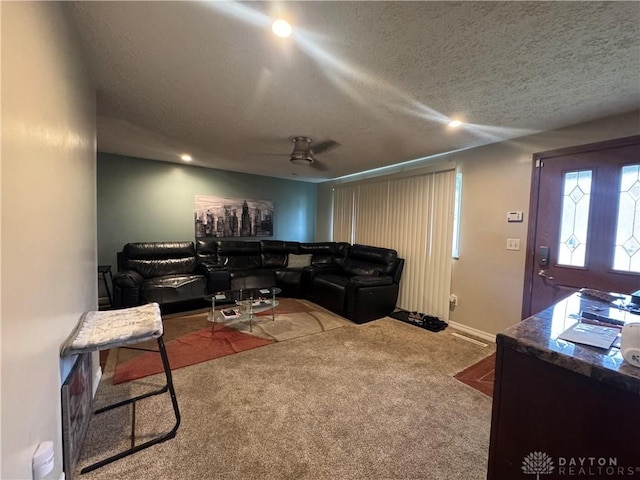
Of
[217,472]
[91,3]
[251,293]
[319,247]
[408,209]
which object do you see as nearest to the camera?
[91,3]

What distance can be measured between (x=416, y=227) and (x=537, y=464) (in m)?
3.31

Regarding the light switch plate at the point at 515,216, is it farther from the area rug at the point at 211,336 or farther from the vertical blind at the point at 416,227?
the area rug at the point at 211,336

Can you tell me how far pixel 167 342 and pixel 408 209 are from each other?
356 cm

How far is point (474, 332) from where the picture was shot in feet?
10.7

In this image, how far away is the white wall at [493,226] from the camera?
2.83m

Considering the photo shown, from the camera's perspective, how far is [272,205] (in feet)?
18.6

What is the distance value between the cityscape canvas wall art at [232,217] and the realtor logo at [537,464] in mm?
5001

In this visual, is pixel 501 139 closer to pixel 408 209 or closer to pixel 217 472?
pixel 408 209

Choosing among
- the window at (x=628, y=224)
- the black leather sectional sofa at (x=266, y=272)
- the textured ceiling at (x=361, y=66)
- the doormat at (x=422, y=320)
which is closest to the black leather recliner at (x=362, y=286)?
the black leather sectional sofa at (x=266, y=272)

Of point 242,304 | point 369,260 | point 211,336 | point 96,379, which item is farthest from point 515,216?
point 96,379

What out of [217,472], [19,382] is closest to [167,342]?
[217,472]

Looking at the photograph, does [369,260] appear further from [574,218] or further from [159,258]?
[159,258]

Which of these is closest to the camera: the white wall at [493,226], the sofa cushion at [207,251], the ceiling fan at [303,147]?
the white wall at [493,226]

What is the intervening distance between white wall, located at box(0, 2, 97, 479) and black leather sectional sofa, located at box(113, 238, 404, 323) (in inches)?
91.5
